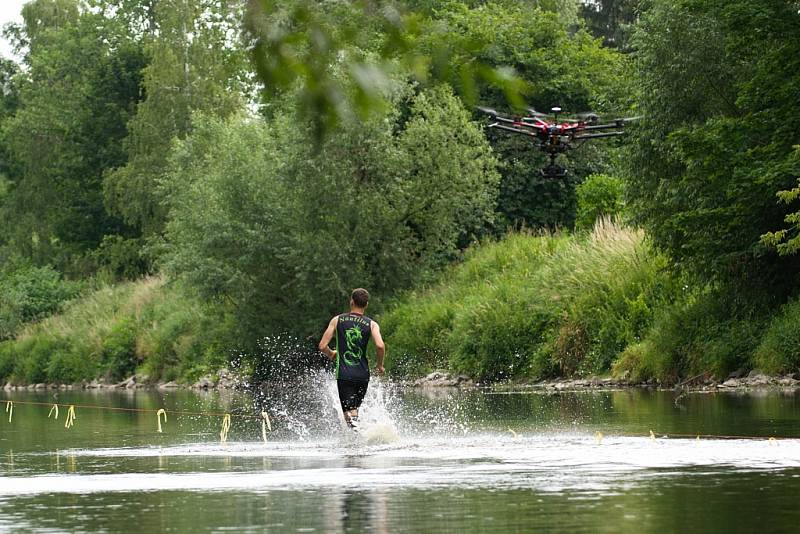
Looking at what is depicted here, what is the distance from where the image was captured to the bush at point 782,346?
95.6ft

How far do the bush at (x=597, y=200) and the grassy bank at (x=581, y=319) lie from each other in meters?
1.20

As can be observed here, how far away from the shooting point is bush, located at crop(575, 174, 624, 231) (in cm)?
4731

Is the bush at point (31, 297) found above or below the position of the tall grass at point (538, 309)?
above

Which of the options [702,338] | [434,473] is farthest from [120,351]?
[434,473]

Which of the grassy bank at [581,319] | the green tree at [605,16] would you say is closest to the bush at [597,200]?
the grassy bank at [581,319]

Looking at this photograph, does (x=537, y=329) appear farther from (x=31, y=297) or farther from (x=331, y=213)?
(x=31, y=297)

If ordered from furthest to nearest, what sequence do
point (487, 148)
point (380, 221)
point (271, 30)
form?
1. point (487, 148)
2. point (380, 221)
3. point (271, 30)

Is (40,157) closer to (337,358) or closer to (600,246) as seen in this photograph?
(600,246)

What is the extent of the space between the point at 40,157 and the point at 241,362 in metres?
38.1

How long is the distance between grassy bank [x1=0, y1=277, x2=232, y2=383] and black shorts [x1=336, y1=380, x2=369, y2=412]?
101ft

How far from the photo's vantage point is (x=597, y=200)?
157 feet

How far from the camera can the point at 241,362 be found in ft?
167

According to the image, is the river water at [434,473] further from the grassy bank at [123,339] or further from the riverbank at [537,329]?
the grassy bank at [123,339]

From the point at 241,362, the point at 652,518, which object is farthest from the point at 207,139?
the point at 652,518
